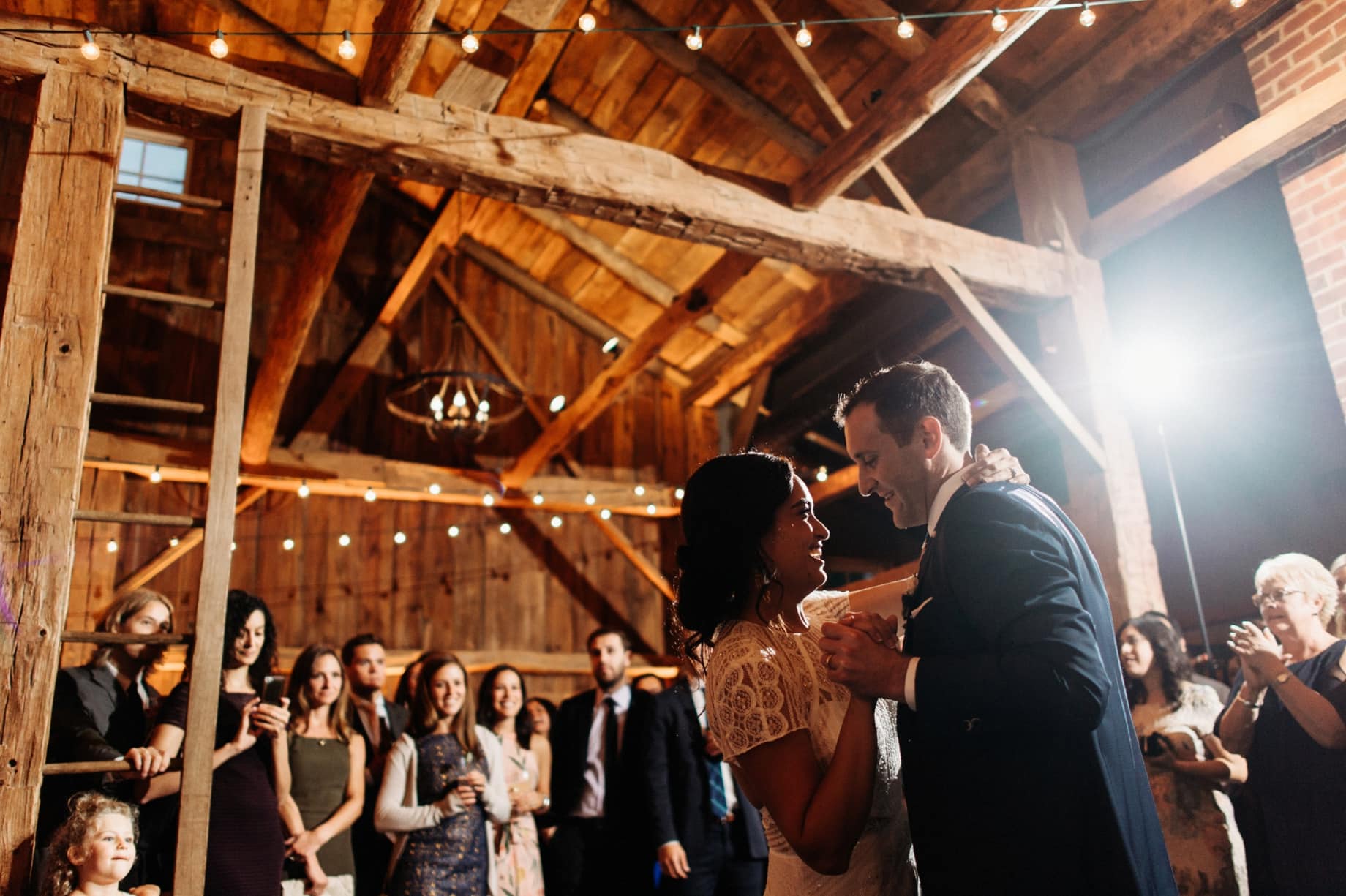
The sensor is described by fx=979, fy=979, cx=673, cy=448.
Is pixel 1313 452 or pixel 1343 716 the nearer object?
pixel 1343 716

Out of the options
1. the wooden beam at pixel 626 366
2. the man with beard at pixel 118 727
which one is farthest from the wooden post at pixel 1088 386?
the man with beard at pixel 118 727

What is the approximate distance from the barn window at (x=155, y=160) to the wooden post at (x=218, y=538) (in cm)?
506

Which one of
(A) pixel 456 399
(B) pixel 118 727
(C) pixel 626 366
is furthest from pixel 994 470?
(A) pixel 456 399

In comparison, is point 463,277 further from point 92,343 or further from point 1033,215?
point 92,343

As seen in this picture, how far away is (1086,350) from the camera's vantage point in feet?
18.1

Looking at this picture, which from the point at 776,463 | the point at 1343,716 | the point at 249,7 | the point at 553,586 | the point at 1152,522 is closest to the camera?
the point at 776,463

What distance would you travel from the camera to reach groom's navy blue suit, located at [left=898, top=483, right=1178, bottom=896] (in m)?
1.53

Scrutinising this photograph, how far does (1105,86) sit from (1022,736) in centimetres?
501

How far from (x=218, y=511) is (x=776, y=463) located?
1.97 metres

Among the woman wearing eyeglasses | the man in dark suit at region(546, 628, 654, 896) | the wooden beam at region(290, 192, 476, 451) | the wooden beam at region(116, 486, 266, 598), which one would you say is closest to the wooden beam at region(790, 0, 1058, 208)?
the woman wearing eyeglasses

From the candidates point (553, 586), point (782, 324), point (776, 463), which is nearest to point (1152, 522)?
point (782, 324)

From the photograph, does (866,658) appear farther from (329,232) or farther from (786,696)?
(329,232)

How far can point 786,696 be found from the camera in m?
1.73

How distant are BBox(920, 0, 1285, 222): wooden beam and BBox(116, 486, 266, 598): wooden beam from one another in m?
5.33
